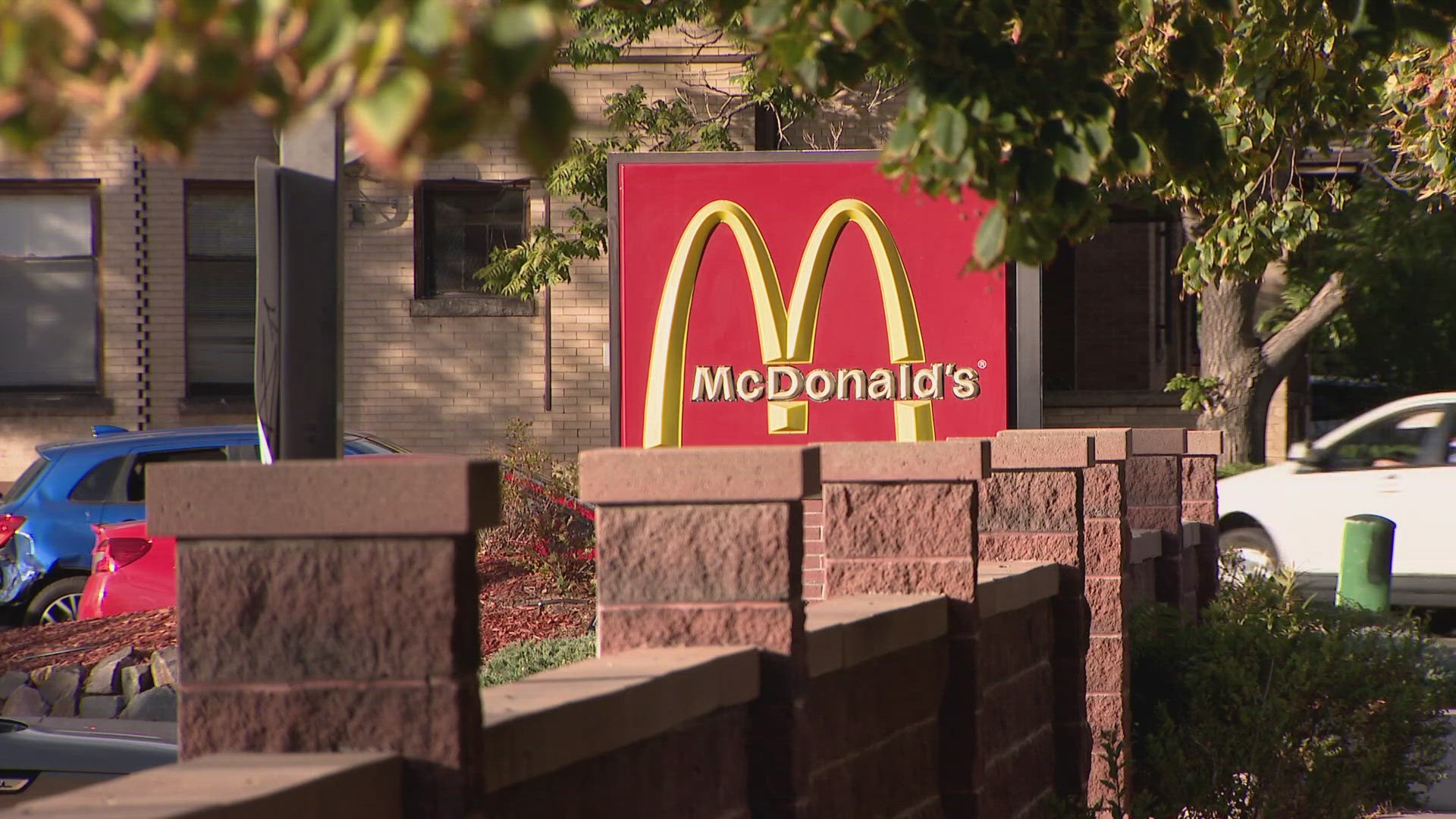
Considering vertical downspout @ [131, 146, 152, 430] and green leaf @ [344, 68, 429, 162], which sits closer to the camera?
green leaf @ [344, 68, 429, 162]

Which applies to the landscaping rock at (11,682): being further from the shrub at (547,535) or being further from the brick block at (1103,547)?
the brick block at (1103,547)

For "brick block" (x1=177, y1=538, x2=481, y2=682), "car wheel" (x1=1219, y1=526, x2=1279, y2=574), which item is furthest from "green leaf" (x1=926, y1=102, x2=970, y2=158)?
"car wheel" (x1=1219, y1=526, x2=1279, y2=574)

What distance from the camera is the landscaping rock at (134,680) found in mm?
9148

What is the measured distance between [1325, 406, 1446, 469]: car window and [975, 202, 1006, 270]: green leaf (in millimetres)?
12682

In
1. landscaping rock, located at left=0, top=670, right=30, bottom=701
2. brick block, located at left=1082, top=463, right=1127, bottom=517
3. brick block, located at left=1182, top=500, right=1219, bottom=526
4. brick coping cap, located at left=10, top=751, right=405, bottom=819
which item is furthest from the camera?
brick block, located at left=1182, top=500, right=1219, bottom=526

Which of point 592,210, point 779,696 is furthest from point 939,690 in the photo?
point 592,210

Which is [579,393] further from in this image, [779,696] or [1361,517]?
[779,696]

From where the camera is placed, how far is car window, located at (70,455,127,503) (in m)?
12.4

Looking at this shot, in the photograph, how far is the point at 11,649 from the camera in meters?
10.7

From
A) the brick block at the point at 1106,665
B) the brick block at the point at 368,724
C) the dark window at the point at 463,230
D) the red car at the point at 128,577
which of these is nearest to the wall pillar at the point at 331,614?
the brick block at the point at 368,724

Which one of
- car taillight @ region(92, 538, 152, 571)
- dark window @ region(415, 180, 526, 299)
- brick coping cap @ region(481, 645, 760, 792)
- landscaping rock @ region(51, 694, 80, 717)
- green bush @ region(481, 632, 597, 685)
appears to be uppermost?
dark window @ region(415, 180, 526, 299)

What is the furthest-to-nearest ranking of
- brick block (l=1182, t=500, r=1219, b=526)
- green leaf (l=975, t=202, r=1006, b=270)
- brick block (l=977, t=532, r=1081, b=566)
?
brick block (l=1182, t=500, r=1219, b=526), brick block (l=977, t=532, r=1081, b=566), green leaf (l=975, t=202, r=1006, b=270)

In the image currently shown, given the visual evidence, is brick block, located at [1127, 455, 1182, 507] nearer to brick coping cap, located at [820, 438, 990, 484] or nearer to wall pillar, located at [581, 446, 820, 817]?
brick coping cap, located at [820, 438, 990, 484]

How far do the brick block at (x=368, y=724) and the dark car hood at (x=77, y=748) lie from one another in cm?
363
